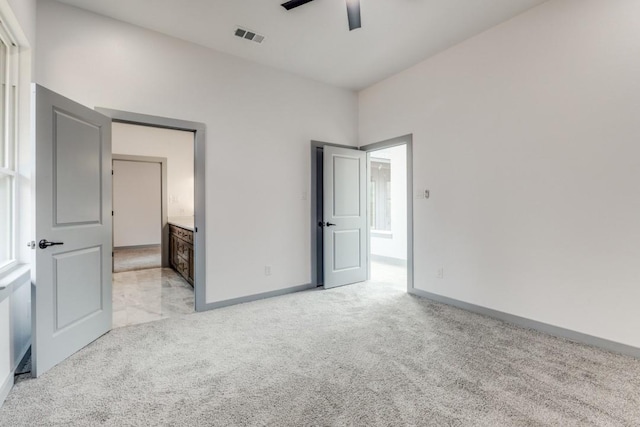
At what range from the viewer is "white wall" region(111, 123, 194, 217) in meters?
5.86

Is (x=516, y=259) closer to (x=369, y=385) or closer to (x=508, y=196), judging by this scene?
(x=508, y=196)

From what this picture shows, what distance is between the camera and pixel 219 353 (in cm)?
242

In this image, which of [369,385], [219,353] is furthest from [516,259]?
[219,353]

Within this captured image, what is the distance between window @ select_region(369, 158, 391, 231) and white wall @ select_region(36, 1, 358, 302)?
2.75 metres

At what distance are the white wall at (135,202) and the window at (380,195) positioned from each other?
502cm

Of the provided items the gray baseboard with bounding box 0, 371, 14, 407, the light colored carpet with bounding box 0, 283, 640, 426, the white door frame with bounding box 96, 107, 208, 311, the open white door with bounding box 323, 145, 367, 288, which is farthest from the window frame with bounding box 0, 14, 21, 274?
the open white door with bounding box 323, 145, 367, 288

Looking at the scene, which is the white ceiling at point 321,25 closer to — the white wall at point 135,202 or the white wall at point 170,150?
the white wall at point 170,150

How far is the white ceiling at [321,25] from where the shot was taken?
273cm

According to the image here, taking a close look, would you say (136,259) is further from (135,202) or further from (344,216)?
(344,216)

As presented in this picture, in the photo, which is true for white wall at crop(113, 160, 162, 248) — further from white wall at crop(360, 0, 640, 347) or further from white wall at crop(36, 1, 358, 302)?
white wall at crop(360, 0, 640, 347)

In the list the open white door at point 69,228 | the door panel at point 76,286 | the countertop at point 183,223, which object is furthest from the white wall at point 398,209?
the door panel at point 76,286

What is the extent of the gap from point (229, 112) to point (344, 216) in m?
2.10

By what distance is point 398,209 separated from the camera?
621cm

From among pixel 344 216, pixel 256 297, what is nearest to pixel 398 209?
pixel 344 216
